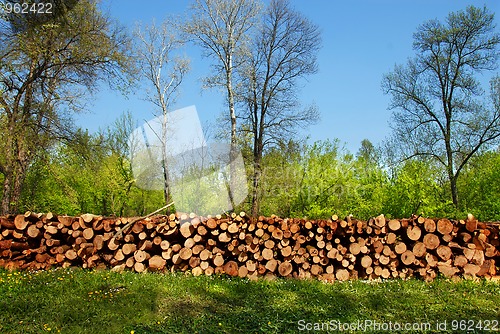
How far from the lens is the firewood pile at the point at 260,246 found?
26.7ft

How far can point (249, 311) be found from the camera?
6.14 meters

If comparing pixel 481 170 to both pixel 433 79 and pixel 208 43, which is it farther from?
pixel 208 43

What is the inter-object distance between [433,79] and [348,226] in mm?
12139

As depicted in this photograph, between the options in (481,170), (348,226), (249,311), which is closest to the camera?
(249,311)

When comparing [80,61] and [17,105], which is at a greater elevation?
[80,61]

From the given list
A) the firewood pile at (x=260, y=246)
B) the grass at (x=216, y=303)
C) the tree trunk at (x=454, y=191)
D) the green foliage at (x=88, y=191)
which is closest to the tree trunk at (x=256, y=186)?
the green foliage at (x=88, y=191)

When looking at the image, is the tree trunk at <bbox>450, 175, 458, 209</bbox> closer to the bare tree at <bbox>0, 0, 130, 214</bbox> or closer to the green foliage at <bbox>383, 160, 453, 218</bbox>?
the green foliage at <bbox>383, 160, 453, 218</bbox>

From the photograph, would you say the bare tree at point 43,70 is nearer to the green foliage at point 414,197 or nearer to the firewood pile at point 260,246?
the firewood pile at point 260,246

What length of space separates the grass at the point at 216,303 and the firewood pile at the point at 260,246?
1.65ft

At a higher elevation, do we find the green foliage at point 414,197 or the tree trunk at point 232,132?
the tree trunk at point 232,132

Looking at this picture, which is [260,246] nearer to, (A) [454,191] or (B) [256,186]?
(B) [256,186]

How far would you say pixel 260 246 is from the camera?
27.9ft

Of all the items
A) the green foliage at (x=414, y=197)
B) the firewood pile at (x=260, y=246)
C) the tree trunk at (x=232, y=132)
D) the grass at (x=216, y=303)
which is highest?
the tree trunk at (x=232, y=132)

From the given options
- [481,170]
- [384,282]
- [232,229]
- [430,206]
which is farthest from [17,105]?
[481,170]
